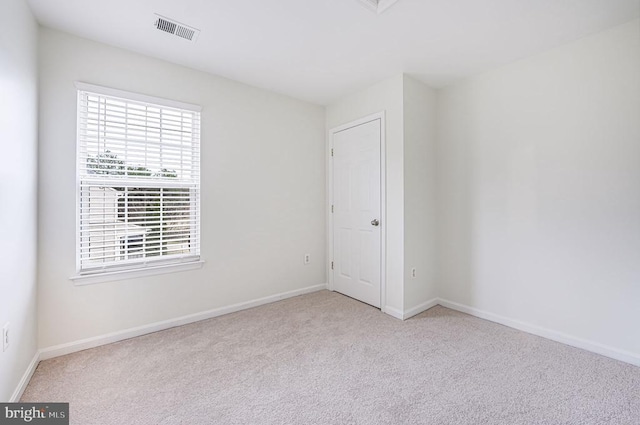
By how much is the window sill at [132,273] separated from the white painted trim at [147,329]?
17.9 inches

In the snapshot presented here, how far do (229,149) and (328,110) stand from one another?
59.4 inches

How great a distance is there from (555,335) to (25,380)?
12.9 feet

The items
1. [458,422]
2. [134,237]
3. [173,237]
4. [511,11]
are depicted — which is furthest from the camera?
[173,237]

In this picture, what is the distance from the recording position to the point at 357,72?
2885 mm

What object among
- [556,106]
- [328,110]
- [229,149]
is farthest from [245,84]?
[556,106]

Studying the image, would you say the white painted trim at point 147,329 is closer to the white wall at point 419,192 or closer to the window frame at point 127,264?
the window frame at point 127,264

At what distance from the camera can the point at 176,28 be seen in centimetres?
217

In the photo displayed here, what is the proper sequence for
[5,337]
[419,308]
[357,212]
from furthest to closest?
1. [357,212]
2. [419,308]
3. [5,337]

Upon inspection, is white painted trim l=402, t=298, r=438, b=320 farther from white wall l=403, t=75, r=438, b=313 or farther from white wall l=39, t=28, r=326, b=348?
white wall l=39, t=28, r=326, b=348

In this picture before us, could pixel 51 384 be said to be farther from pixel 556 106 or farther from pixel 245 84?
pixel 556 106

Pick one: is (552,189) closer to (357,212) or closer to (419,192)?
(419,192)

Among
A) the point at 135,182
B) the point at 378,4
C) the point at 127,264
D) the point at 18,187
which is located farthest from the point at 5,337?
the point at 378,4

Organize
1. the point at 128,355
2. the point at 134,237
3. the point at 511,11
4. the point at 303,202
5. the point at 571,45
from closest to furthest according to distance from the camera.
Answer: the point at 511,11, the point at 128,355, the point at 571,45, the point at 134,237, the point at 303,202

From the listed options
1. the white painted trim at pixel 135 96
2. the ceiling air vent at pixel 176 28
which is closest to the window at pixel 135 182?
the white painted trim at pixel 135 96
